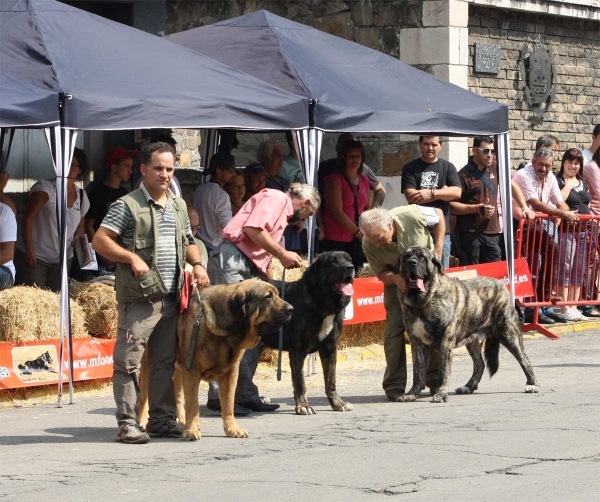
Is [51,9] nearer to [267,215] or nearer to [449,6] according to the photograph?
[267,215]

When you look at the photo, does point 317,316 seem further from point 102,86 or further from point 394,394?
point 102,86

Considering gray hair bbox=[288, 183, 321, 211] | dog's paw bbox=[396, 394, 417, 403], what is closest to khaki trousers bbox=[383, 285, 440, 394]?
dog's paw bbox=[396, 394, 417, 403]

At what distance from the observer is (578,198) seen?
15492 millimetres

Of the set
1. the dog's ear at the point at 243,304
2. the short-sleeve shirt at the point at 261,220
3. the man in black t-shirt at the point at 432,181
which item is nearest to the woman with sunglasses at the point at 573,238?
the man in black t-shirt at the point at 432,181

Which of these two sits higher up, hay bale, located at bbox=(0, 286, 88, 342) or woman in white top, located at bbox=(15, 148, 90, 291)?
woman in white top, located at bbox=(15, 148, 90, 291)

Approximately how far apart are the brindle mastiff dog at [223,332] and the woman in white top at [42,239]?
3.60 metres

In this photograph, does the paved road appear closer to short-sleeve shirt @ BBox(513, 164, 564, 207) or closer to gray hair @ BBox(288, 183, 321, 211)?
gray hair @ BBox(288, 183, 321, 211)

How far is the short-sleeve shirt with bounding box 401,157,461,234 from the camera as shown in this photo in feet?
45.0

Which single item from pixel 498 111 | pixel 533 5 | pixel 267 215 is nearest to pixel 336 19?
pixel 533 5

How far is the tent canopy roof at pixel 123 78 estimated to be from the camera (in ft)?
33.2

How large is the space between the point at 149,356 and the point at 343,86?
471cm

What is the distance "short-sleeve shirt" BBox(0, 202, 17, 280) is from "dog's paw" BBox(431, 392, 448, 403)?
149 inches

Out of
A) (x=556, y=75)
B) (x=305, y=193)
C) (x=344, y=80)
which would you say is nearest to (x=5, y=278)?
(x=305, y=193)

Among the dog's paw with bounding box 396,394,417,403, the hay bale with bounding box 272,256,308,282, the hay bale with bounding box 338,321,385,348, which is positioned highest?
the hay bale with bounding box 272,256,308,282
